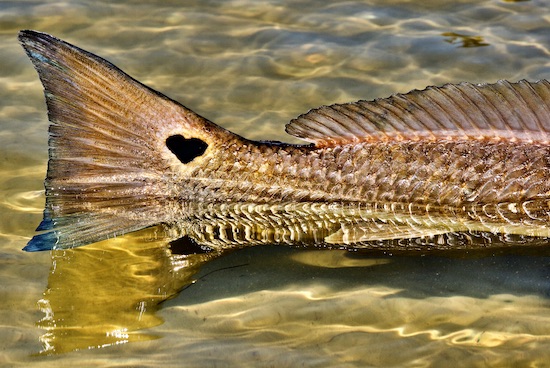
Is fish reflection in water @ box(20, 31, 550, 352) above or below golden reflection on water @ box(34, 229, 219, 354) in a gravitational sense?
above


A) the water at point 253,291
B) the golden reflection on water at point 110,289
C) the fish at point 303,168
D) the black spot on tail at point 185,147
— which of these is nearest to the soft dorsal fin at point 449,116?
the fish at point 303,168

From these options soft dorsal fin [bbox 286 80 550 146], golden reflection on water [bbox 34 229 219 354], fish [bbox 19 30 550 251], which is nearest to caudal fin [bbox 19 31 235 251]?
fish [bbox 19 30 550 251]

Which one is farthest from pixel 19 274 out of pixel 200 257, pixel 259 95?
pixel 259 95

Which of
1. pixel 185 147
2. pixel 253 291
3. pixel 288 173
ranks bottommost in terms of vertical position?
pixel 253 291

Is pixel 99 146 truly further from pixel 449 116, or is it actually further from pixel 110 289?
pixel 449 116

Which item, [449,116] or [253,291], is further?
[253,291]

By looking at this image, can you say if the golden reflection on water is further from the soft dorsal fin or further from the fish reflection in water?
the soft dorsal fin

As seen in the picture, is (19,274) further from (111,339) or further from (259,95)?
(259,95)

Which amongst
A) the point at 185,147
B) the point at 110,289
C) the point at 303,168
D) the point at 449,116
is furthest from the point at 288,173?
the point at 110,289
